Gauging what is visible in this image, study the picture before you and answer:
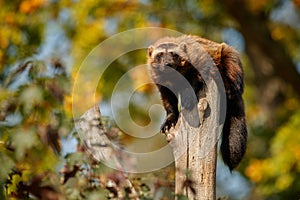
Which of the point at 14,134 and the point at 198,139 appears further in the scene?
the point at 198,139

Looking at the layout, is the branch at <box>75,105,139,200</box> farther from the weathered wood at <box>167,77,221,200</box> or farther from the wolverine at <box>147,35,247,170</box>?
the wolverine at <box>147,35,247,170</box>

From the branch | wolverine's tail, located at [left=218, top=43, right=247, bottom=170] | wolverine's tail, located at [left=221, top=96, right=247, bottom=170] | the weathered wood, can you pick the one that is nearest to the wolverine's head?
wolverine's tail, located at [left=218, top=43, right=247, bottom=170]

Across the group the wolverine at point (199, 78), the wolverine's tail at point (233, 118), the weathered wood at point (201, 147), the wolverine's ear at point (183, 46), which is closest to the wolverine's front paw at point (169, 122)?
the wolverine at point (199, 78)

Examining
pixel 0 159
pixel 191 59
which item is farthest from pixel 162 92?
pixel 0 159

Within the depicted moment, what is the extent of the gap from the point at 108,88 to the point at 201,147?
6.15 m

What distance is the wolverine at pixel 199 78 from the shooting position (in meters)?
5.67

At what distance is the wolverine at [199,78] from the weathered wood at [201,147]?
51 centimetres

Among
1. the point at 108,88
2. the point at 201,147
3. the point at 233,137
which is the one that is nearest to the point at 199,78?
the point at 233,137

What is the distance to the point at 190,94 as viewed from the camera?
5.15m

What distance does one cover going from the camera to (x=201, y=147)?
4473mm

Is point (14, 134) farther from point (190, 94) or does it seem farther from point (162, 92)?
point (162, 92)

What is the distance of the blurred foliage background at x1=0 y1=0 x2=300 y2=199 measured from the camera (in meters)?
3.93

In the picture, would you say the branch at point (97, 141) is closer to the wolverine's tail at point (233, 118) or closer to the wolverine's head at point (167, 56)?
the wolverine's tail at point (233, 118)

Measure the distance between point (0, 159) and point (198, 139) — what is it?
129 centimetres
